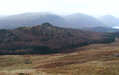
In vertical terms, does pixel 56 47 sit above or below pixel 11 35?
below

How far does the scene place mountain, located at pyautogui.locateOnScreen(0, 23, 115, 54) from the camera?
135625mm

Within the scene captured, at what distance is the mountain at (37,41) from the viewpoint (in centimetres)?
13562

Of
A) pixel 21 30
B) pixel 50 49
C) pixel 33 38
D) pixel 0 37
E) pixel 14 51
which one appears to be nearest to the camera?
pixel 14 51

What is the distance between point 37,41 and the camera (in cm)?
15288

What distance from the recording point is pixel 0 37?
489 feet

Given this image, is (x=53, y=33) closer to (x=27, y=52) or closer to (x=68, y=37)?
(x=68, y=37)

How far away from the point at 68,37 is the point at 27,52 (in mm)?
54028

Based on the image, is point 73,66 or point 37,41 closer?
point 73,66

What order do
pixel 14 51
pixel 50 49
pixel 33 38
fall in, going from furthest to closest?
pixel 33 38
pixel 50 49
pixel 14 51

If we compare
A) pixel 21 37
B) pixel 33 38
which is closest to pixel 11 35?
pixel 21 37

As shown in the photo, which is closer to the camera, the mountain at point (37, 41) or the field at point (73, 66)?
the field at point (73, 66)

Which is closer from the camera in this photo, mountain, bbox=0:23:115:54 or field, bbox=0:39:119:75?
field, bbox=0:39:119:75

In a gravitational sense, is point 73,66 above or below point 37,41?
below

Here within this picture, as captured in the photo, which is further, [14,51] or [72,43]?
[72,43]
